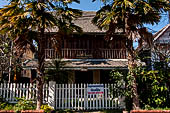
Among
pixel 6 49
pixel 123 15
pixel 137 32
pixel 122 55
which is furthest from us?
pixel 122 55

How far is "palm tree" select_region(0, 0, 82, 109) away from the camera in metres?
6.14

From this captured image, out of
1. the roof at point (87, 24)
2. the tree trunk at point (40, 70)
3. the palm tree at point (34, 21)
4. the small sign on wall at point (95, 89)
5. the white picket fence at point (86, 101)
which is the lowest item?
the white picket fence at point (86, 101)

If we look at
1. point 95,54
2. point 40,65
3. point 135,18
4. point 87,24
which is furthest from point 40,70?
point 87,24

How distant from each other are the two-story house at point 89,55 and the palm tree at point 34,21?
11.6 feet

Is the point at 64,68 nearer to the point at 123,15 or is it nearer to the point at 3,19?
the point at 3,19

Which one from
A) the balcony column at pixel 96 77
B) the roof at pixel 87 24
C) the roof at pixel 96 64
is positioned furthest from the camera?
the balcony column at pixel 96 77

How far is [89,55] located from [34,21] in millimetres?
6443

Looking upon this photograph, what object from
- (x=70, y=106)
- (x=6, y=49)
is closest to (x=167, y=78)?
(x=70, y=106)

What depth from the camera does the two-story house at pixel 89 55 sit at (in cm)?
1068

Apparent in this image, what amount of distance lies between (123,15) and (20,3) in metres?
4.52

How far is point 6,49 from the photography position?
10.0 m

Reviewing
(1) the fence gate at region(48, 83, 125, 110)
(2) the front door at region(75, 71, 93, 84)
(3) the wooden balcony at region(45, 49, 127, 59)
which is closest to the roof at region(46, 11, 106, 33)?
(3) the wooden balcony at region(45, 49, 127, 59)

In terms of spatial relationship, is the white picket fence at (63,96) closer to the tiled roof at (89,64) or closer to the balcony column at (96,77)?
the tiled roof at (89,64)

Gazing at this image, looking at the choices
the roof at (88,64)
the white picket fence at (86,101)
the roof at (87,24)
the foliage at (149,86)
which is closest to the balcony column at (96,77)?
the roof at (88,64)
